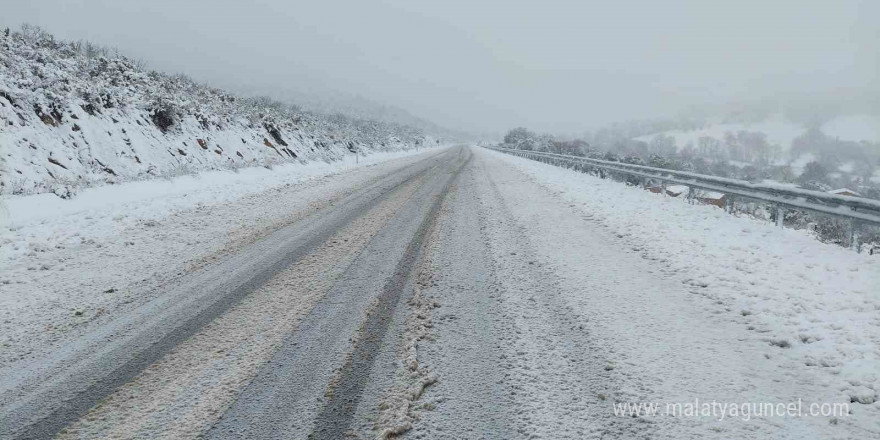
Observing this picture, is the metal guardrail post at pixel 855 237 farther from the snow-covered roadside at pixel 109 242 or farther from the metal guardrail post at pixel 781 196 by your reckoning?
the snow-covered roadside at pixel 109 242

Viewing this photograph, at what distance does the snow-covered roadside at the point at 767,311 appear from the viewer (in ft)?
10.2

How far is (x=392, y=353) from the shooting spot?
10.9 ft

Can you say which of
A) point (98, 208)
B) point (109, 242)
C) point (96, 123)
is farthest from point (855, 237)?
point (96, 123)

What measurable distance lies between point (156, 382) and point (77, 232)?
219 inches

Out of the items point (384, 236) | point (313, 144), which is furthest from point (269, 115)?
point (384, 236)

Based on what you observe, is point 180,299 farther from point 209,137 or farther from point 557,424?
point 209,137

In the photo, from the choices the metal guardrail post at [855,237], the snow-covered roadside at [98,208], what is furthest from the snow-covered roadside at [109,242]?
the metal guardrail post at [855,237]

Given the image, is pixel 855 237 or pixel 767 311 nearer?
Result: pixel 767 311

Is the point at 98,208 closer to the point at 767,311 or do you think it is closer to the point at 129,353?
the point at 129,353

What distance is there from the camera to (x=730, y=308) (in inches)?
176

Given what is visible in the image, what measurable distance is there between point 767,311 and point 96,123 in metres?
15.2

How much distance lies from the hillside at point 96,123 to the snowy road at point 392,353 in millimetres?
5436

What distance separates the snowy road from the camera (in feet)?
8.46

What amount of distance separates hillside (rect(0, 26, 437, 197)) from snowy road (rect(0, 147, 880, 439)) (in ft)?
17.8
